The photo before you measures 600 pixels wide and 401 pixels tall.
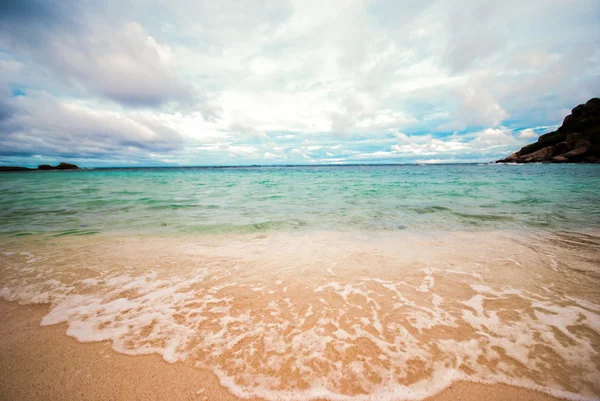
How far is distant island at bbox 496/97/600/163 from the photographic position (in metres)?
64.1

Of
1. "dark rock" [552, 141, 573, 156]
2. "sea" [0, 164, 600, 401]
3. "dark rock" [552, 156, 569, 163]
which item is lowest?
"sea" [0, 164, 600, 401]

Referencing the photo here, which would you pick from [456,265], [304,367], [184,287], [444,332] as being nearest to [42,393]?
[184,287]

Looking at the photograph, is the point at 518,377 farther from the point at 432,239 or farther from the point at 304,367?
the point at 432,239

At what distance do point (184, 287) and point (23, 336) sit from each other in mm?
1787

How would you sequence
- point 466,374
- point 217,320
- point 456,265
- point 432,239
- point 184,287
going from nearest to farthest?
1. point 466,374
2. point 217,320
3. point 184,287
4. point 456,265
5. point 432,239

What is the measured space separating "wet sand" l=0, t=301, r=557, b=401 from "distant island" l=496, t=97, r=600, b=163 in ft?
317

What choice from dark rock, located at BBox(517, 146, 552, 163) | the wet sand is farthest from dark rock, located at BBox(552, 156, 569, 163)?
the wet sand

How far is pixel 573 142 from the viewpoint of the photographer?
68.9 m

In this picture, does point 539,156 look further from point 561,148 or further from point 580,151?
point 580,151

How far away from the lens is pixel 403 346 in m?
2.61

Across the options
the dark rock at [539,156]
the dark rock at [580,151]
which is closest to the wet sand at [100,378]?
the dark rock at [580,151]

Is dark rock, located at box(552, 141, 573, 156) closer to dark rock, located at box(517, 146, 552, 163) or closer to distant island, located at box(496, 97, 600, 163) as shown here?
distant island, located at box(496, 97, 600, 163)

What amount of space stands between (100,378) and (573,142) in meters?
108

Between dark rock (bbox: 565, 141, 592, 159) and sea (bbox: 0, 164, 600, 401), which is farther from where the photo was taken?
dark rock (bbox: 565, 141, 592, 159)
